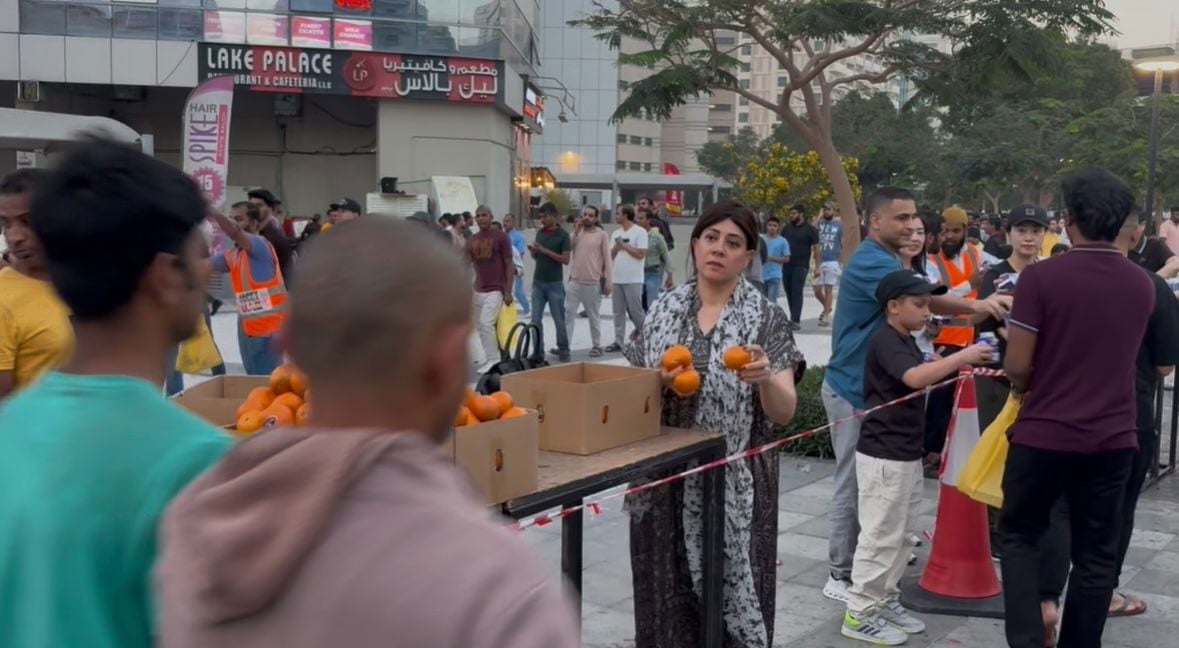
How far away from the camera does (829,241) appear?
21359mm

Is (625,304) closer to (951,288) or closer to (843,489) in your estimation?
(951,288)

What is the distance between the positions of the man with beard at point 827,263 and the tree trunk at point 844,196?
2.26 m

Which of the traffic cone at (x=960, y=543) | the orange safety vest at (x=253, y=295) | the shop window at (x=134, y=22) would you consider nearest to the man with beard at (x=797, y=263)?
the orange safety vest at (x=253, y=295)

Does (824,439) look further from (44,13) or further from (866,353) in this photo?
(44,13)

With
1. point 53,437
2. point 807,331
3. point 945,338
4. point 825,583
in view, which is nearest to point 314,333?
point 53,437

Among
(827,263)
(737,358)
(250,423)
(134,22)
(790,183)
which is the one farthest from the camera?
(790,183)

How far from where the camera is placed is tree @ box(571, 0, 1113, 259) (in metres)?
11.2

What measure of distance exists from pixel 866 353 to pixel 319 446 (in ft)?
14.6

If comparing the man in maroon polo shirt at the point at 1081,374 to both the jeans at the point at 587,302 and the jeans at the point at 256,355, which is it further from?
the jeans at the point at 587,302

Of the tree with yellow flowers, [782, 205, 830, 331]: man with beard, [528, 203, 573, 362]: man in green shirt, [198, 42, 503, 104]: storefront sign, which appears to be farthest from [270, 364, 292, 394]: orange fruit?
the tree with yellow flowers

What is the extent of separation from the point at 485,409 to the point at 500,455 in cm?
17

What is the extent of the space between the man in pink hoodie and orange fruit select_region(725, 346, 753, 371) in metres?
2.81

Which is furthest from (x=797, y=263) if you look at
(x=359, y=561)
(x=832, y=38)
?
(x=359, y=561)

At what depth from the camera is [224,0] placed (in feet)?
90.8
